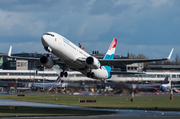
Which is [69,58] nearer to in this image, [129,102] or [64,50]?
[64,50]

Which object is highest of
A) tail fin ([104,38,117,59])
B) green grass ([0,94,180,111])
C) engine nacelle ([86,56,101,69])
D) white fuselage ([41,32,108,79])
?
tail fin ([104,38,117,59])

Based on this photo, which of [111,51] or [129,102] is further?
[111,51]

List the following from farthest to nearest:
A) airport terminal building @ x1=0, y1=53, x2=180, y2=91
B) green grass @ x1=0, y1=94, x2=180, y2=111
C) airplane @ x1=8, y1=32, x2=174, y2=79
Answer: airport terminal building @ x1=0, y1=53, x2=180, y2=91
green grass @ x1=0, y1=94, x2=180, y2=111
airplane @ x1=8, y1=32, x2=174, y2=79

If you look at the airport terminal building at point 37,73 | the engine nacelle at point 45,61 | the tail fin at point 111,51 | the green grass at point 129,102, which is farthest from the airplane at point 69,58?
the airport terminal building at point 37,73

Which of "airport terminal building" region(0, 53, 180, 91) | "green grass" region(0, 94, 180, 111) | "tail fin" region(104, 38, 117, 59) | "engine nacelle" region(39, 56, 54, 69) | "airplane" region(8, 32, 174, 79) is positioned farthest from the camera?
"airport terminal building" region(0, 53, 180, 91)

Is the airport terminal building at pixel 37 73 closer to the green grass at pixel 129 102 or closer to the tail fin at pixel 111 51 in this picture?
the tail fin at pixel 111 51

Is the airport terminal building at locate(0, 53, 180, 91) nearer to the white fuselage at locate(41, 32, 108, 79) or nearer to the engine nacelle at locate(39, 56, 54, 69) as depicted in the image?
the white fuselage at locate(41, 32, 108, 79)

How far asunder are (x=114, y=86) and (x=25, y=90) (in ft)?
197

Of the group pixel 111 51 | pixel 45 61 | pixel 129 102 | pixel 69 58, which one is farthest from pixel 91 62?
pixel 111 51

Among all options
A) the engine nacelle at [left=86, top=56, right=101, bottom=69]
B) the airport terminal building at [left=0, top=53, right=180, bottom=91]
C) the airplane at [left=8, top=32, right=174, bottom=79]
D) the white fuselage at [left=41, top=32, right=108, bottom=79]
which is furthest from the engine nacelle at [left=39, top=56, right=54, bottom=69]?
the airport terminal building at [left=0, top=53, right=180, bottom=91]

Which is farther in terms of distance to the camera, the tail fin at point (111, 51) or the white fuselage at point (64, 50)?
the tail fin at point (111, 51)

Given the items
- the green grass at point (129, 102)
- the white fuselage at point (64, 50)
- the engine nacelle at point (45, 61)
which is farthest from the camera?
the green grass at point (129, 102)

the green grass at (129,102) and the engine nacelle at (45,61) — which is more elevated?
the engine nacelle at (45,61)

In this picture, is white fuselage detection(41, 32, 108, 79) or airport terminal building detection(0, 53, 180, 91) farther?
airport terminal building detection(0, 53, 180, 91)
